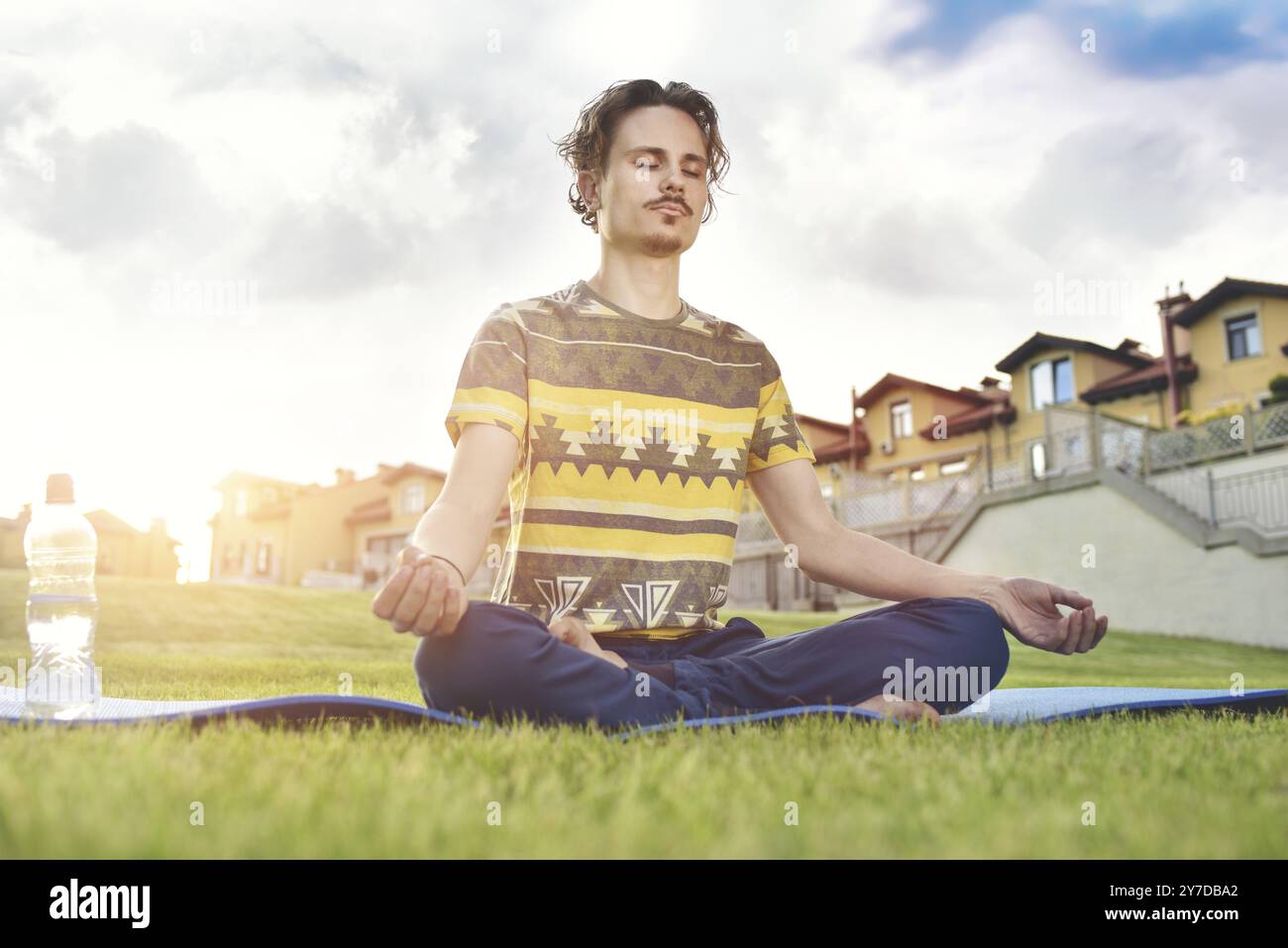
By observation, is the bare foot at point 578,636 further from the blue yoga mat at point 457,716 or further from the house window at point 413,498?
the house window at point 413,498

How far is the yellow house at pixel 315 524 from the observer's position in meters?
39.5

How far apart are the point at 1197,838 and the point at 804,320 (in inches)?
→ 414

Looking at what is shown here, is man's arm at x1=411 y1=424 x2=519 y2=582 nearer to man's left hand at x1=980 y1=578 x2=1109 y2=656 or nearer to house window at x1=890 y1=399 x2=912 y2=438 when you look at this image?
man's left hand at x1=980 y1=578 x2=1109 y2=656

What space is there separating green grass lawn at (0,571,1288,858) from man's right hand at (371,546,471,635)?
0.81 ft

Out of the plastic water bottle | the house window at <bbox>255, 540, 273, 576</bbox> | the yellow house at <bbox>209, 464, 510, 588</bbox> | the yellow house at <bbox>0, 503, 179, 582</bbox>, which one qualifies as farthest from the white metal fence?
the yellow house at <bbox>0, 503, 179, 582</bbox>

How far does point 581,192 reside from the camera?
11.1 feet

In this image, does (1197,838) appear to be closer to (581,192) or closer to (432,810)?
(432,810)

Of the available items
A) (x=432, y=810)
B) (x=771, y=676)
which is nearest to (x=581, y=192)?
(x=771, y=676)

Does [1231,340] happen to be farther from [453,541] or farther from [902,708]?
[453,541]

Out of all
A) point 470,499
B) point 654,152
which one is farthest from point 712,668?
point 654,152

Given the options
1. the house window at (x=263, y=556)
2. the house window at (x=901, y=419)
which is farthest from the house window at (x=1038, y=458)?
the house window at (x=263, y=556)

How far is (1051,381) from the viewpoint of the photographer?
26969 millimetres

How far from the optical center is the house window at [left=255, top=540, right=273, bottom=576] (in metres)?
44.4

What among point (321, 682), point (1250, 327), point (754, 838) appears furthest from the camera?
point (1250, 327)
